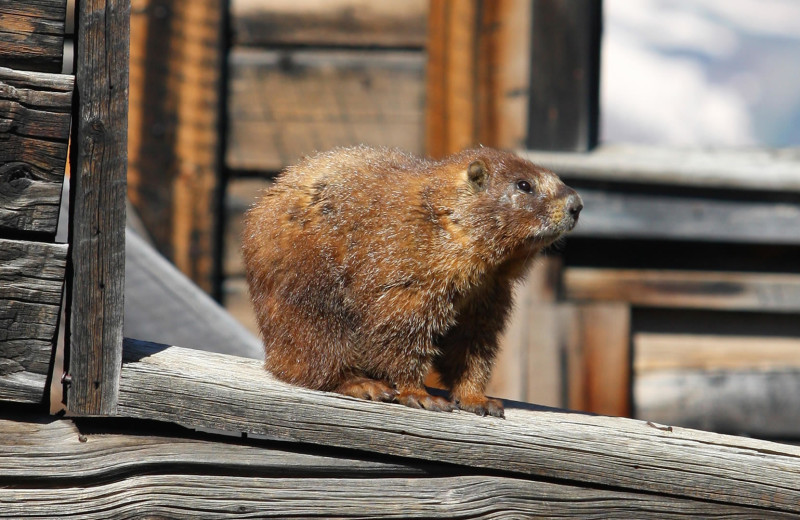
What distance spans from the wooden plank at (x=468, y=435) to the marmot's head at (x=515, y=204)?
57 cm

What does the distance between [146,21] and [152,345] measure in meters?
2.88

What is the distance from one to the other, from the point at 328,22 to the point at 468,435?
127 inches

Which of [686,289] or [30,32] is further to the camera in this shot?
[686,289]

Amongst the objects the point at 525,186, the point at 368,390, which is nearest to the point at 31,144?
the point at 368,390

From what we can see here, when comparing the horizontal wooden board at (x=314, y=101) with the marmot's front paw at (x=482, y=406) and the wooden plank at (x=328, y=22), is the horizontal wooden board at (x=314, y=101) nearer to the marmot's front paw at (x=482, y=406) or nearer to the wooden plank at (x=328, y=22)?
the wooden plank at (x=328, y=22)

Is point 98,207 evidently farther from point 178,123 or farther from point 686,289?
point 686,289

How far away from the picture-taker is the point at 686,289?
192 inches

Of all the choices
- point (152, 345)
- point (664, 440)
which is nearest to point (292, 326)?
point (152, 345)

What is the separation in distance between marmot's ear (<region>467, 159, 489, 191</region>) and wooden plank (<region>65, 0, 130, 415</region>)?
1100 mm

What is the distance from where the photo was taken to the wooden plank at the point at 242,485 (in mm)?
2199

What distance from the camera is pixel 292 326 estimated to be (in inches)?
106

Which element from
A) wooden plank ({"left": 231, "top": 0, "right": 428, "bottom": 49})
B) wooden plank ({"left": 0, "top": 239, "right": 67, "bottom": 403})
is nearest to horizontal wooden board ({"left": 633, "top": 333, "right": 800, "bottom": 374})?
wooden plank ({"left": 231, "top": 0, "right": 428, "bottom": 49})

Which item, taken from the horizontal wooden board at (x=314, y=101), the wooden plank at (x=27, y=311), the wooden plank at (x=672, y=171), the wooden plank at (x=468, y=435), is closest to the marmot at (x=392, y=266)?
the wooden plank at (x=468, y=435)

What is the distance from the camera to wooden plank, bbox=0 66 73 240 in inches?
84.0
